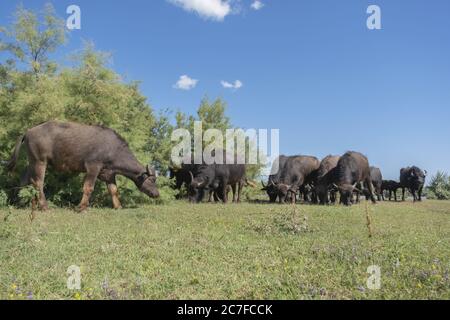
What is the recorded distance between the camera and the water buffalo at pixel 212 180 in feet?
70.1

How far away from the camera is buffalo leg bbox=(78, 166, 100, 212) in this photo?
1384cm

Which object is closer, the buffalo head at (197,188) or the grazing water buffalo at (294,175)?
the buffalo head at (197,188)

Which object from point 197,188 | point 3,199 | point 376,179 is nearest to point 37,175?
point 3,199

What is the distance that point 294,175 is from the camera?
23.1m

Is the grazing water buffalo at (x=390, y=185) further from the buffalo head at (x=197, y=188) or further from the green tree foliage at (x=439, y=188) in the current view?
the buffalo head at (x=197, y=188)

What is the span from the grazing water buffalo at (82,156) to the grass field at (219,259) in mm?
3249

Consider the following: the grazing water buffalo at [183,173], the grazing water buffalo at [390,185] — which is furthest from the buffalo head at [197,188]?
the grazing water buffalo at [390,185]

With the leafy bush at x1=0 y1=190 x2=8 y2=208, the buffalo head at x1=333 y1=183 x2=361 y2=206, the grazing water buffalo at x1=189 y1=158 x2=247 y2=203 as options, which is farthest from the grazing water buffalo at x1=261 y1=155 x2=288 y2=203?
the leafy bush at x1=0 y1=190 x2=8 y2=208

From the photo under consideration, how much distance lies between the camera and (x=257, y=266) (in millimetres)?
6562

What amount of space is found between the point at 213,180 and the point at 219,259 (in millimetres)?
15128

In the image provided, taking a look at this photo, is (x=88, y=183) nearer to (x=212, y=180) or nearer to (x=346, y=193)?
(x=212, y=180)

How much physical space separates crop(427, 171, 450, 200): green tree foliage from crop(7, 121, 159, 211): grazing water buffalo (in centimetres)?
3266

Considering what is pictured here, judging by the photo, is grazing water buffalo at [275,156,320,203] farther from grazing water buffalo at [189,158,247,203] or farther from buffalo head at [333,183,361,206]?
grazing water buffalo at [189,158,247,203]
